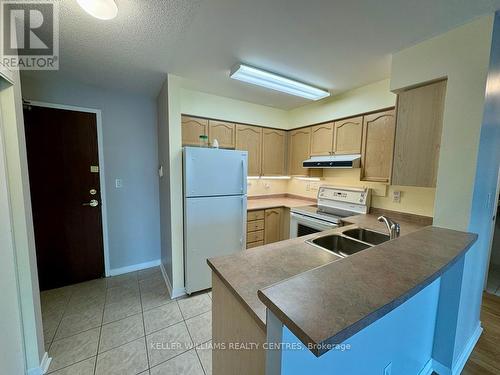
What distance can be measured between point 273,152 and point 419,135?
2.00m

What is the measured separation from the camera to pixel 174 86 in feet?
7.29

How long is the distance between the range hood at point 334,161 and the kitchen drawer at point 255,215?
96cm

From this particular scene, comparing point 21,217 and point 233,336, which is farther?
point 21,217

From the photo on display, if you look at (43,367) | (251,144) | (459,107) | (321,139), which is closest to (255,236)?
(251,144)

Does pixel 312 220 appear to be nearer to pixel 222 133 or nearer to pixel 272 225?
pixel 272 225

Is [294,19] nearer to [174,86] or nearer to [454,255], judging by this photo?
[174,86]

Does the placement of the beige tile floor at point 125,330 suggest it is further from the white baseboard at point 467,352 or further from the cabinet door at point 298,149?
the cabinet door at point 298,149

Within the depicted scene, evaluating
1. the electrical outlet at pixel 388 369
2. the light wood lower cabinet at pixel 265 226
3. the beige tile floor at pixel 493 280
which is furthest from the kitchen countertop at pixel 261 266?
the beige tile floor at pixel 493 280

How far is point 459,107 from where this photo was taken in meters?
1.42

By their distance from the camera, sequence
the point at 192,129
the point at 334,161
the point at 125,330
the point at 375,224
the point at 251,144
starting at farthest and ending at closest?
the point at 251,144 → the point at 192,129 → the point at 334,161 → the point at 375,224 → the point at 125,330

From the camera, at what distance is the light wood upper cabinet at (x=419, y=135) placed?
1608mm

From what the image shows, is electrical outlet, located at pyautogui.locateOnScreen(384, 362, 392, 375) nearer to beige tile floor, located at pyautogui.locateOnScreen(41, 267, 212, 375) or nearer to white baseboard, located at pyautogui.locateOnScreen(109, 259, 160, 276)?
beige tile floor, located at pyautogui.locateOnScreen(41, 267, 212, 375)

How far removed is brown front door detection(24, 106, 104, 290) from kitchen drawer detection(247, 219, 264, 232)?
6.43 ft

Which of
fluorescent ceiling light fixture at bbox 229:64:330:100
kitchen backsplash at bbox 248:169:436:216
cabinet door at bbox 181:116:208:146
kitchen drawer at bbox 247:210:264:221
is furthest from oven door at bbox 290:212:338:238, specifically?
cabinet door at bbox 181:116:208:146
